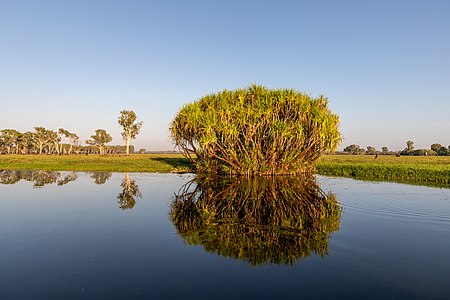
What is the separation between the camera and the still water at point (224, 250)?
6.94m

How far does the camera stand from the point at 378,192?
23531 mm

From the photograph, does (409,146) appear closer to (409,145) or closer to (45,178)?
(409,145)

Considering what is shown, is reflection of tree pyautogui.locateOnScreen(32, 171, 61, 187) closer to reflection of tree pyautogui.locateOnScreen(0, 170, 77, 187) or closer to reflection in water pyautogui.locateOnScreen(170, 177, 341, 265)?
reflection of tree pyautogui.locateOnScreen(0, 170, 77, 187)

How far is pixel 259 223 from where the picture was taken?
13.2 metres

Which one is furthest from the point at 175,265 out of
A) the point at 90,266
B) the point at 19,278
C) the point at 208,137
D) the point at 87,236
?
the point at 208,137

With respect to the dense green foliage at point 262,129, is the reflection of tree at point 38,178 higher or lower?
lower

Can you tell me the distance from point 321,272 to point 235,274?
2459mm

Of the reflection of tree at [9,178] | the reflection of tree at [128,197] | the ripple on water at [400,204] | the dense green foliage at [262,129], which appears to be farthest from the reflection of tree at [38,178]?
the ripple on water at [400,204]

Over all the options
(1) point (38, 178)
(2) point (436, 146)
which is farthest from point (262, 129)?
(2) point (436, 146)

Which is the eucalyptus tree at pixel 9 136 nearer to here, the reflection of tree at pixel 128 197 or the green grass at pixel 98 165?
the green grass at pixel 98 165

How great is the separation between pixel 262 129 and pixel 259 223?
23017 millimetres

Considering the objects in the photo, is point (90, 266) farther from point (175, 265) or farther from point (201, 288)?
point (201, 288)

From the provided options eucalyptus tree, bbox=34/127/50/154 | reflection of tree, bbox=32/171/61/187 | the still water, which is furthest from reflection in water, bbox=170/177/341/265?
eucalyptus tree, bbox=34/127/50/154

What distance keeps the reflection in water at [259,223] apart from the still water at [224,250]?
57 millimetres
